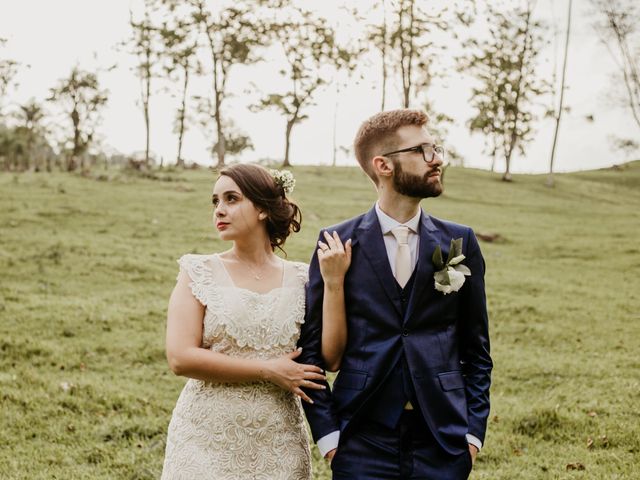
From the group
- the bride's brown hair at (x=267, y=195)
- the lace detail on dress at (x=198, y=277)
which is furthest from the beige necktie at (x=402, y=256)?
the lace detail on dress at (x=198, y=277)

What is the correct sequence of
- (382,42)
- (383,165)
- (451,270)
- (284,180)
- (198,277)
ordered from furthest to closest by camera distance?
(382,42), (284,180), (198,277), (383,165), (451,270)

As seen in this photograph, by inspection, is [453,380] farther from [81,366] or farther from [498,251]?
[498,251]

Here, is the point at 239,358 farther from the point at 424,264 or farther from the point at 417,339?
the point at 424,264

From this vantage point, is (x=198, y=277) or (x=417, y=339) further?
(x=198, y=277)

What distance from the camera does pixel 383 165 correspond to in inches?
148

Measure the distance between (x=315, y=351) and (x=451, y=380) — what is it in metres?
0.76

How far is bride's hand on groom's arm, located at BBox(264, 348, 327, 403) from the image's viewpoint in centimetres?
366

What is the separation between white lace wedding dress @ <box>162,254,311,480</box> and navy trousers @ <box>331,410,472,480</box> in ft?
1.50

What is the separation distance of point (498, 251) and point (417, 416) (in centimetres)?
1768

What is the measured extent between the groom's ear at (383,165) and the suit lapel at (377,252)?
8.6 inches

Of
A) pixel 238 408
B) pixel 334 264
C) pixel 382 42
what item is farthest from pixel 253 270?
pixel 382 42

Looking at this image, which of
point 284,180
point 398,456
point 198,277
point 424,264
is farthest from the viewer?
point 284,180

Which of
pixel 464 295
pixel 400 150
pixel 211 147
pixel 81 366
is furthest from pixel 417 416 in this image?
pixel 211 147

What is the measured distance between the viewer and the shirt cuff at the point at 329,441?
3.55 metres
